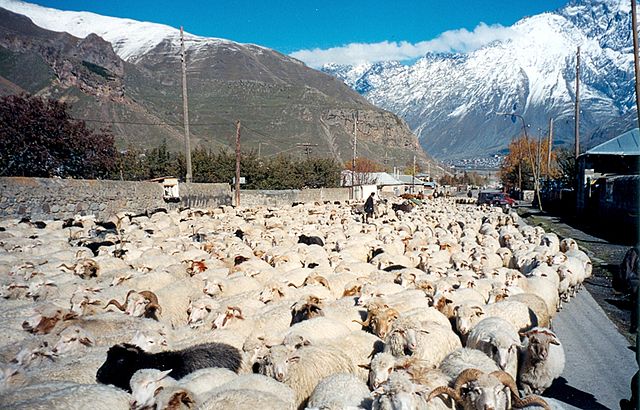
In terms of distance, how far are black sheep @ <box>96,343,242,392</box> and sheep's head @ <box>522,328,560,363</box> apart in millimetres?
3877

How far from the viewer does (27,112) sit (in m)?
27.4

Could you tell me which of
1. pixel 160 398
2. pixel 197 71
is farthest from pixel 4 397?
pixel 197 71

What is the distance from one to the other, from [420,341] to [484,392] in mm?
1774

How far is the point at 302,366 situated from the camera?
6.24 meters

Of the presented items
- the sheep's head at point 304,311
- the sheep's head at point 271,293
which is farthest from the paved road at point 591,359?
the sheep's head at point 271,293

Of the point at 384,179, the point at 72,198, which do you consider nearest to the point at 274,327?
the point at 72,198

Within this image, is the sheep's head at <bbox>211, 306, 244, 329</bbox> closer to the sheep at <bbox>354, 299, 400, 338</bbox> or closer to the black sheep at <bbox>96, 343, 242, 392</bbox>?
the black sheep at <bbox>96, 343, 242, 392</bbox>

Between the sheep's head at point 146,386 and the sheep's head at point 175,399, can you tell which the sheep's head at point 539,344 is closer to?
the sheep's head at point 175,399

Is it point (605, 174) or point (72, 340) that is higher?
point (605, 174)

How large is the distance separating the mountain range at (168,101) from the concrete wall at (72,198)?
16.7m

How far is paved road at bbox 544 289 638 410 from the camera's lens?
6.98 metres

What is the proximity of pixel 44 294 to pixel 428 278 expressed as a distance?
7382 millimetres

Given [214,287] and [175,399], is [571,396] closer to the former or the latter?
[175,399]

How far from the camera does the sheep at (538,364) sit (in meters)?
6.82
